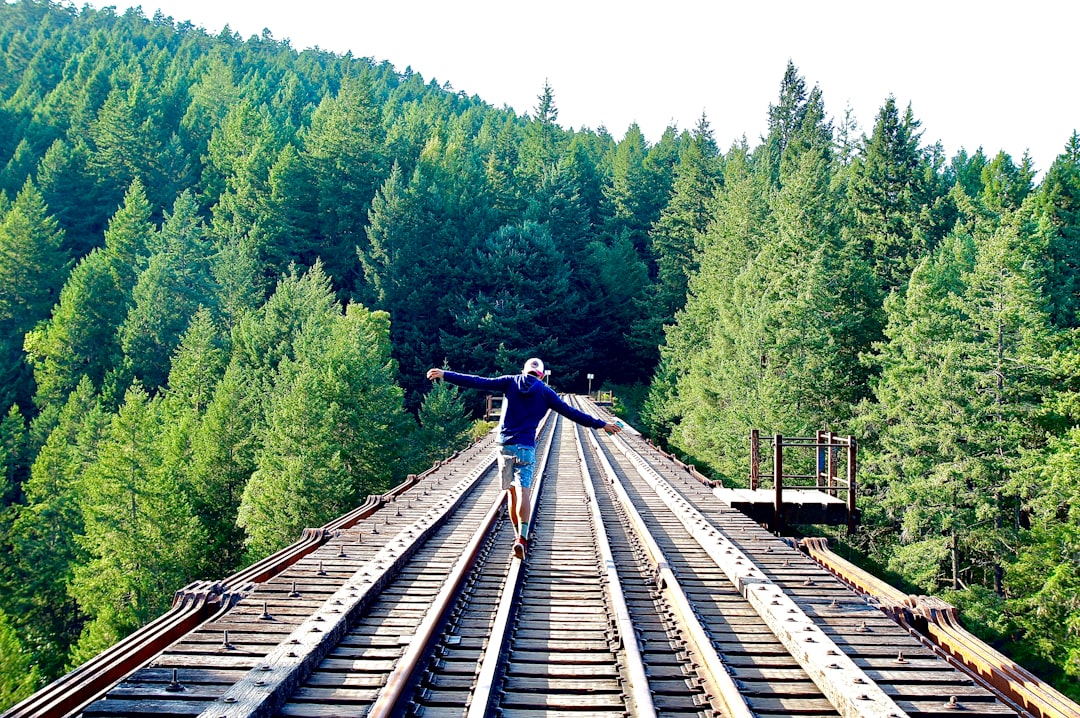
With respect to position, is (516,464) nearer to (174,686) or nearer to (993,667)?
(174,686)

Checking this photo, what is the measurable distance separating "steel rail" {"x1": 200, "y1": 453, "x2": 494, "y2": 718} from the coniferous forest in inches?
798

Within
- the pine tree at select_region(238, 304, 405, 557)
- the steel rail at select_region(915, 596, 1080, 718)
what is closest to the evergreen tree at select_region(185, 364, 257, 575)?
the pine tree at select_region(238, 304, 405, 557)

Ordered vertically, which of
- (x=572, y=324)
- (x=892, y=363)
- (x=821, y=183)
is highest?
(x=821, y=183)

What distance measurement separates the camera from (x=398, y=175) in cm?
6191

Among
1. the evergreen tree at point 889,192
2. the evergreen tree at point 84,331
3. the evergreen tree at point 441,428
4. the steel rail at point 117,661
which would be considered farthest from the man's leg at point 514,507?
the evergreen tree at point 84,331

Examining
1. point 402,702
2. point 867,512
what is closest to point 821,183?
point 867,512

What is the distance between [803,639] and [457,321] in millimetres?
52144

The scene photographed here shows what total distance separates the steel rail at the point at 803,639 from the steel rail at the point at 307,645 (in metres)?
3.25

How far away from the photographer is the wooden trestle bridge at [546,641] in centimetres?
456

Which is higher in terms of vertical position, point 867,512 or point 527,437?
point 527,437

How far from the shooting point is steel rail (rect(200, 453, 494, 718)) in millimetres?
4205

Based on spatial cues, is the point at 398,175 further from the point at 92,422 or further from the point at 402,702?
the point at 402,702

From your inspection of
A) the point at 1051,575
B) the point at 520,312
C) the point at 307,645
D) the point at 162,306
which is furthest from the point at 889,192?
the point at 162,306

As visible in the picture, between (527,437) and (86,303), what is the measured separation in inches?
2317
